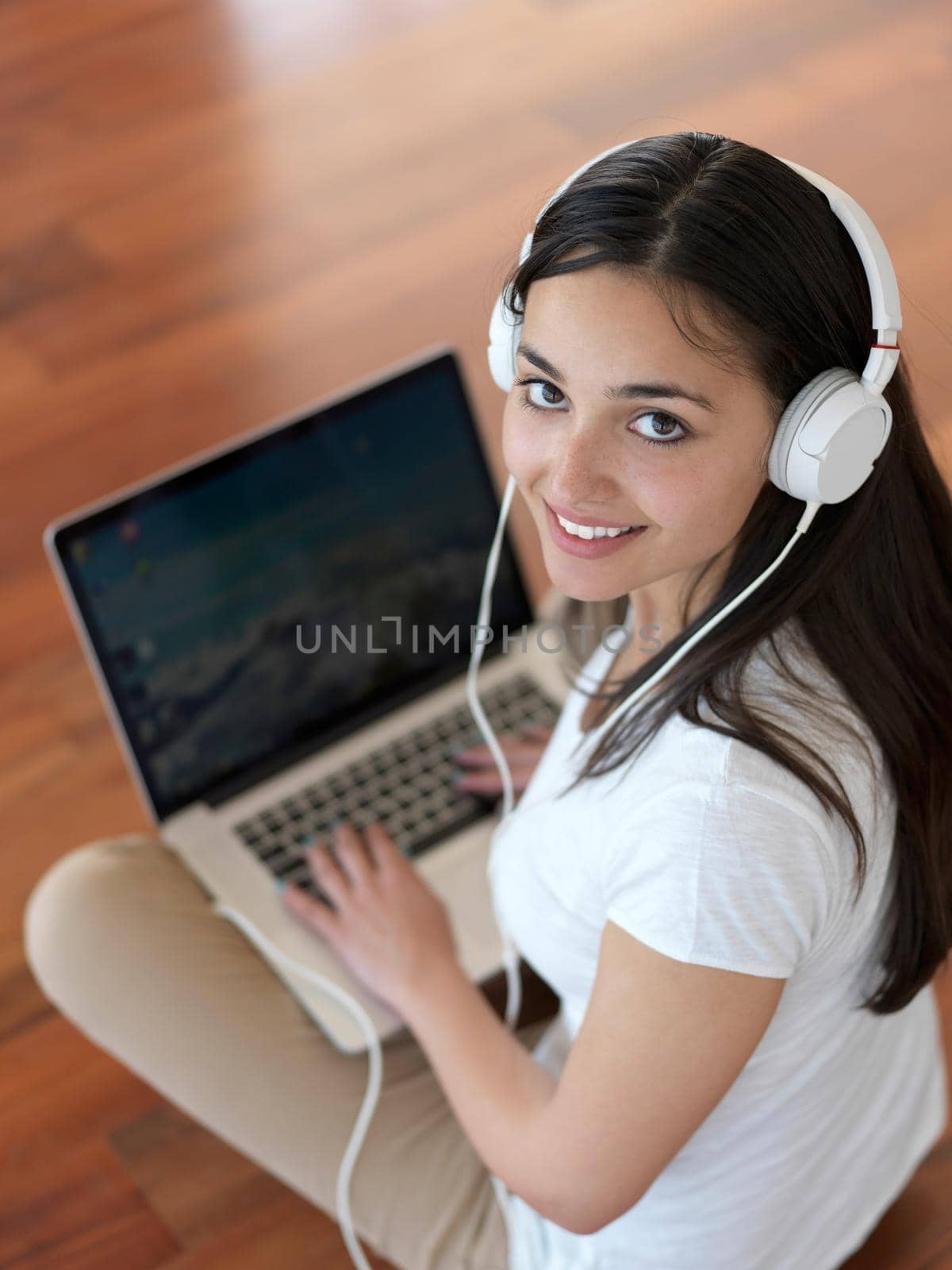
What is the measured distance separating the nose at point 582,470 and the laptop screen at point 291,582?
504 millimetres

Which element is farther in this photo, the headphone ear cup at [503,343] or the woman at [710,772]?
the headphone ear cup at [503,343]

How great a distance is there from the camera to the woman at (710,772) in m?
0.79

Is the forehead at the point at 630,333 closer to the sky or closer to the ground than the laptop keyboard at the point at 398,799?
closer to the sky

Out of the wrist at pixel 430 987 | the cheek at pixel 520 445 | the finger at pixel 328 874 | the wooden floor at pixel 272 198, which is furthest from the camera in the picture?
the wooden floor at pixel 272 198

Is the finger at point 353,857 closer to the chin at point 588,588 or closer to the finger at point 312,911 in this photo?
the finger at point 312,911

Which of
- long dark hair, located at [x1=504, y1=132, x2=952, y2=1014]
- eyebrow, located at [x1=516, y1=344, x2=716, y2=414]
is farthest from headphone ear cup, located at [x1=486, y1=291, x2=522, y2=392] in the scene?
eyebrow, located at [x1=516, y1=344, x2=716, y2=414]

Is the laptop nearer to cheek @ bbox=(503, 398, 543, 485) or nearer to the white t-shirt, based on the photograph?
the white t-shirt

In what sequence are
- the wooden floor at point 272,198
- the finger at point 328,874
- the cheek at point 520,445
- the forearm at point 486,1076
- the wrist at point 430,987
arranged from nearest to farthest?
the cheek at point 520,445
the forearm at point 486,1076
the wrist at point 430,987
the finger at point 328,874
the wooden floor at point 272,198

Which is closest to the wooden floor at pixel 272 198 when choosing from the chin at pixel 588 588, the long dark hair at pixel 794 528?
the long dark hair at pixel 794 528

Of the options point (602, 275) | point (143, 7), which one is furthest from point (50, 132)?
point (602, 275)

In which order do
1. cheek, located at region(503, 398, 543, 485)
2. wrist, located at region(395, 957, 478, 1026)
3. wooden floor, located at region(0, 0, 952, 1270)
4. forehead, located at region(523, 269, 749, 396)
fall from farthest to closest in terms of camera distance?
wooden floor, located at region(0, 0, 952, 1270) < wrist, located at region(395, 957, 478, 1026) < cheek, located at region(503, 398, 543, 485) < forehead, located at region(523, 269, 749, 396)

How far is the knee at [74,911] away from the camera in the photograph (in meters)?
1.31

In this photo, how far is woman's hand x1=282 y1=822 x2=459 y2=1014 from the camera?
1.22 metres

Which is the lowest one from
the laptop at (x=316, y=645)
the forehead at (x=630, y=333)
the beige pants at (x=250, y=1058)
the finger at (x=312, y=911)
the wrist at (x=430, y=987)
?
the beige pants at (x=250, y=1058)
